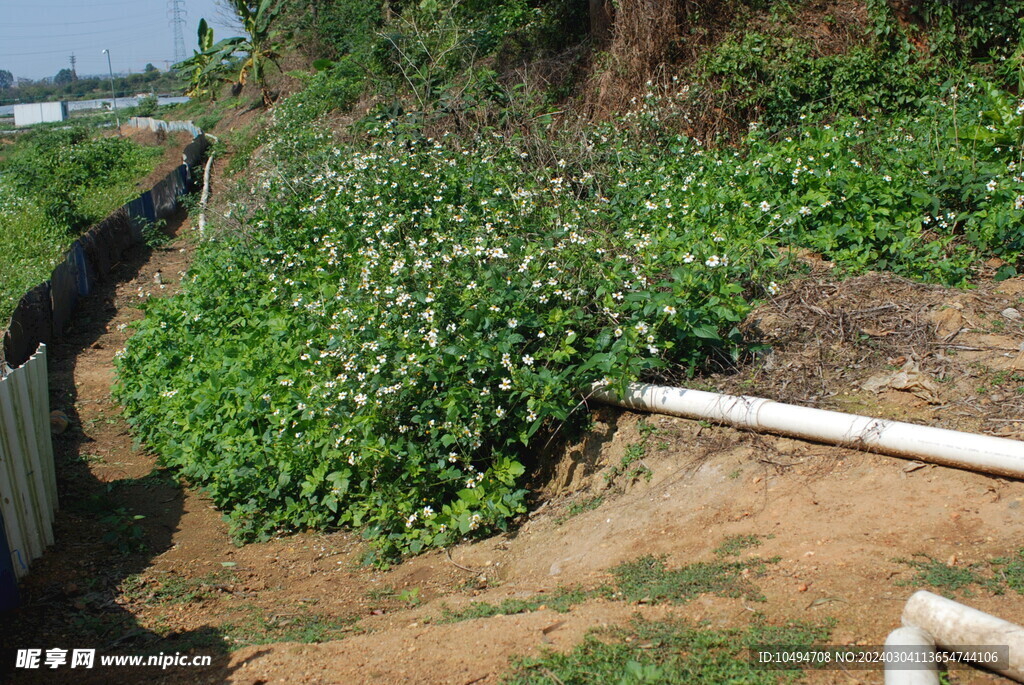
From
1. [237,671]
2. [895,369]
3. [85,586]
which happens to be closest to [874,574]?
[895,369]

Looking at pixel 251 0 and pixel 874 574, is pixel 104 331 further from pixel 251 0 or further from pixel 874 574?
pixel 251 0

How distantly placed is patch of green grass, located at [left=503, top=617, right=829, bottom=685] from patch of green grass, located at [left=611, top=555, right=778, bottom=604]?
28 cm

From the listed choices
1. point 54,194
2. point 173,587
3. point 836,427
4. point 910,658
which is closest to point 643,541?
point 836,427

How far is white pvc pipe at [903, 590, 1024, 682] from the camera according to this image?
2629 millimetres

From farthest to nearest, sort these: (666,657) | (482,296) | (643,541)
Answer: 1. (482,296)
2. (643,541)
3. (666,657)

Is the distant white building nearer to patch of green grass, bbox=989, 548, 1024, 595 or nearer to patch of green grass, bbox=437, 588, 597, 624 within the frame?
patch of green grass, bbox=437, 588, 597, 624

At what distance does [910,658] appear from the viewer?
8.73 feet

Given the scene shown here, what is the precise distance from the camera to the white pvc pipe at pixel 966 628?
8.63ft

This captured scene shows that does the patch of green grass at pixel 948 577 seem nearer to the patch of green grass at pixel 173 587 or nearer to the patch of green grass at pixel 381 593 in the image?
the patch of green grass at pixel 381 593

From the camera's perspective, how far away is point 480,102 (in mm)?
10688

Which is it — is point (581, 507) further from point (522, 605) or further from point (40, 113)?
point (40, 113)

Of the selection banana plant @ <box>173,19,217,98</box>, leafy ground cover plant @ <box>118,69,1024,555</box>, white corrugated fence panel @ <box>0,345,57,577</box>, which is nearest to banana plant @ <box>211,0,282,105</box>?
banana plant @ <box>173,19,217,98</box>

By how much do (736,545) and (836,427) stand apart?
89cm

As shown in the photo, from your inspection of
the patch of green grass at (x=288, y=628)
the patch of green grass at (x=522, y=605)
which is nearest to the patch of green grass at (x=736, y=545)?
the patch of green grass at (x=522, y=605)
